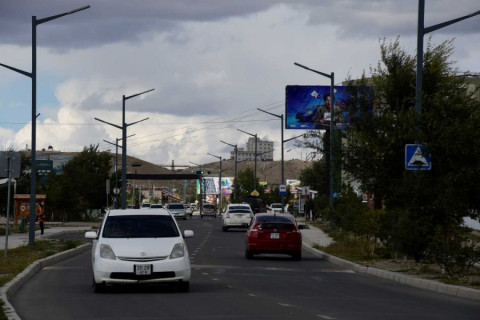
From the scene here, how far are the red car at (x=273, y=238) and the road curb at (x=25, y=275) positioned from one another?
6248 mm

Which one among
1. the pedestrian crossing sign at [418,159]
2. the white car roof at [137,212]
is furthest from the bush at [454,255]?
the white car roof at [137,212]

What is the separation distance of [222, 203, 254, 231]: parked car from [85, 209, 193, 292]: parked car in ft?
146

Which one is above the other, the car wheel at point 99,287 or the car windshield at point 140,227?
the car windshield at point 140,227

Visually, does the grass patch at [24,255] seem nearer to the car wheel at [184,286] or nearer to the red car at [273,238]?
the car wheel at [184,286]

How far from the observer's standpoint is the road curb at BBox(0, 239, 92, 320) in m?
16.4

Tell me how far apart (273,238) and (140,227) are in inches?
531

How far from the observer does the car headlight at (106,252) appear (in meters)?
20.6

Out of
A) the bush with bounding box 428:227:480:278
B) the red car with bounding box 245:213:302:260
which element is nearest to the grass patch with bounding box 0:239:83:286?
the red car with bounding box 245:213:302:260

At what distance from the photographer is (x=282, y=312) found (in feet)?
54.9

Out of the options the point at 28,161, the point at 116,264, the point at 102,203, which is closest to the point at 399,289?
the point at 116,264

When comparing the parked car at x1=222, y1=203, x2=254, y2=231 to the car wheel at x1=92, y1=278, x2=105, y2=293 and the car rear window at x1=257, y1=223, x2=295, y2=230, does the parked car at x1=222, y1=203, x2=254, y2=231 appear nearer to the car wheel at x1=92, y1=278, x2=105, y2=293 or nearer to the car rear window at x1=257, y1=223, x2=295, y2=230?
the car rear window at x1=257, y1=223, x2=295, y2=230

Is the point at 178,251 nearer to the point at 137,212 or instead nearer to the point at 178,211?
the point at 137,212

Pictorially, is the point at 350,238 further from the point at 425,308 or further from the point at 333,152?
the point at 425,308

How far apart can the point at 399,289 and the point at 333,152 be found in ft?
26.2
